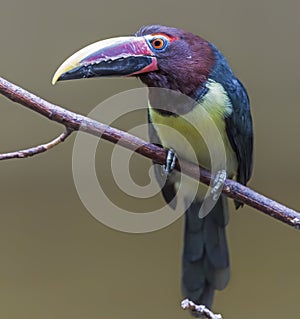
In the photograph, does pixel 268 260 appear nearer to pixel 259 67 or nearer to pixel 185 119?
pixel 259 67

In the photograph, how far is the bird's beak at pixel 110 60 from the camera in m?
1.59

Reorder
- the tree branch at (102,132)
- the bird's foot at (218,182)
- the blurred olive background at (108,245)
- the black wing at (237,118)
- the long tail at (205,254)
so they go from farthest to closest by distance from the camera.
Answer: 1. the blurred olive background at (108,245)
2. the long tail at (205,254)
3. the black wing at (237,118)
4. the bird's foot at (218,182)
5. the tree branch at (102,132)

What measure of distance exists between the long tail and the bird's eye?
59cm

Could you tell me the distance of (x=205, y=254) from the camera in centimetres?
222

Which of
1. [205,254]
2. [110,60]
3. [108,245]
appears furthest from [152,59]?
[108,245]

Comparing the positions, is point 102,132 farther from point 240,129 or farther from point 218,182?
point 240,129

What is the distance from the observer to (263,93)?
271 centimetres

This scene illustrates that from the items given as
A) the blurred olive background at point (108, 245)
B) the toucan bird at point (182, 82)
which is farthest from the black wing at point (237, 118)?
the blurred olive background at point (108, 245)

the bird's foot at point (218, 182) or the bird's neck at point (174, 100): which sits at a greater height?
the bird's neck at point (174, 100)

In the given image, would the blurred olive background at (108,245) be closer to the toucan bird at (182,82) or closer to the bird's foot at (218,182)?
the toucan bird at (182,82)

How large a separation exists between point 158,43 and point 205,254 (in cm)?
77

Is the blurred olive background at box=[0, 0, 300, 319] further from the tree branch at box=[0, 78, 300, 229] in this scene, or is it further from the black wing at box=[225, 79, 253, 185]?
the tree branch at box=[0, 78, 300, 229]

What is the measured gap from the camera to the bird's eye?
5.86 ft

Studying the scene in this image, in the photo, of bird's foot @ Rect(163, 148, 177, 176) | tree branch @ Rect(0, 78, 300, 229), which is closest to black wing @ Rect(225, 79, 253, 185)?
bird's foot @ Rect(163, 148, 177, 176)
